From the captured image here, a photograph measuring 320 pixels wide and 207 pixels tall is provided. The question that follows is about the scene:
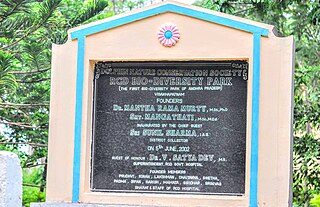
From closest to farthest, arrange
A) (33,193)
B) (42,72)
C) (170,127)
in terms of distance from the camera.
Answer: (170,127) < (42,72) < (33,193)

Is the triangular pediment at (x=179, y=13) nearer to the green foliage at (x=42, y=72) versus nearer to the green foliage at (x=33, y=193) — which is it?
the green foliage at (x=42, y=72)

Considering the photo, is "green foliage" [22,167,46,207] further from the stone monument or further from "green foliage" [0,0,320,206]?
the stone monument

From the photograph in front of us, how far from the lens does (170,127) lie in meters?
5.58

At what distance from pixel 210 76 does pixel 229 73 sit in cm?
17

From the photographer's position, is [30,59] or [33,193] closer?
[30,59]

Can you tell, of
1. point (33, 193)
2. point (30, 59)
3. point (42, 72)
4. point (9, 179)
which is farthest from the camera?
point (33, 193)

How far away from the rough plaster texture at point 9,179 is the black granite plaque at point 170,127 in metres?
2.27

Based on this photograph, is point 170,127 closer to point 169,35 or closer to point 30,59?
point 169,35

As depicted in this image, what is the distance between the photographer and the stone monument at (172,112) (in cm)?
537

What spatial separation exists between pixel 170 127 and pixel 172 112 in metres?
0.13

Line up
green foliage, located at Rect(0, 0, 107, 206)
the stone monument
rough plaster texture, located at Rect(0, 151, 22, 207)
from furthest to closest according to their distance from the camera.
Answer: green foliage, located at Rect(0, 0, 107, 206) < the stone monument < rough plaster texture, located at Rect(0, 151, 22, 207)

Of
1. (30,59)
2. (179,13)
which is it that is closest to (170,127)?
(179,13)

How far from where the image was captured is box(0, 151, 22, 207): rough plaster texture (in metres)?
3.35

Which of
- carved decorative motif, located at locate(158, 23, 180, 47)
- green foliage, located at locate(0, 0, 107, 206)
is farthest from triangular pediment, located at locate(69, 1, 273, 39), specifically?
green foliage, located at locate(0, 0, 107, 206)
